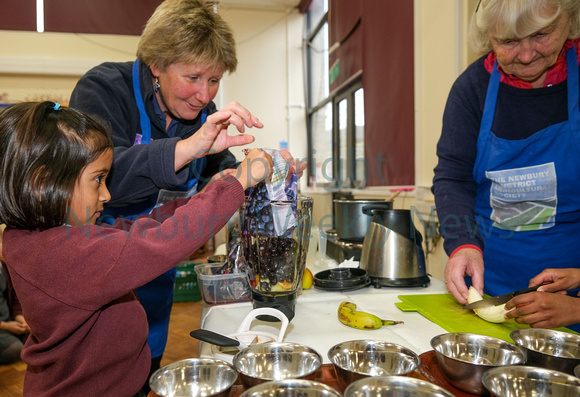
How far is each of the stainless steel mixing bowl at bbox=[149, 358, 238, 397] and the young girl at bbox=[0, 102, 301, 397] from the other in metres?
0.22

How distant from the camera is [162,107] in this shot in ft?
4.49

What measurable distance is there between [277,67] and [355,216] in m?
5.89

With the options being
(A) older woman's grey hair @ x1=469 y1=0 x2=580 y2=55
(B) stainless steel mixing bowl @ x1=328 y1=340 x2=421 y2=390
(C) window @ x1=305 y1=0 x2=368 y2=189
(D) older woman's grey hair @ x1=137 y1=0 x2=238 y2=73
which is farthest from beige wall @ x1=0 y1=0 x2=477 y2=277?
(B) stainless steel mixing bowl @ x1=328 y1=340 x2=421 y2=390

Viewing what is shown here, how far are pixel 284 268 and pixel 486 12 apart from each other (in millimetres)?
899

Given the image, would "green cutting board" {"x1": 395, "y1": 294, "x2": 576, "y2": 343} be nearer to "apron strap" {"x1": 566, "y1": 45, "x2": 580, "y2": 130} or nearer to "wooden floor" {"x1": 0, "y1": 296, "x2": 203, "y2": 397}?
"apron strap" {"x1": 566, "y1": 45, "x2": 580, "y2": 130}

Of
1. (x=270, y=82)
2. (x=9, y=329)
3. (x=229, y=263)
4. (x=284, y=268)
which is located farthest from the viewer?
(x=270, y=82)

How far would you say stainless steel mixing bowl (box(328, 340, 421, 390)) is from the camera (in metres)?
0.70

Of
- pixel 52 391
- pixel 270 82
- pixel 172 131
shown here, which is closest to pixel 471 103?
pixel 172 131

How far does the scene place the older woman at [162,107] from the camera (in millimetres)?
1083

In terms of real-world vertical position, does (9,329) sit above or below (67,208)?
below

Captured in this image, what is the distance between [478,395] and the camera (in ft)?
2.09

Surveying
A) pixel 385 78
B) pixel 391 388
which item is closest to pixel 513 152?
pixel 391 388

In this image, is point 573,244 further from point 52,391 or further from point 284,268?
point 52,391

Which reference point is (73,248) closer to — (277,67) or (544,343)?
(544,343)
